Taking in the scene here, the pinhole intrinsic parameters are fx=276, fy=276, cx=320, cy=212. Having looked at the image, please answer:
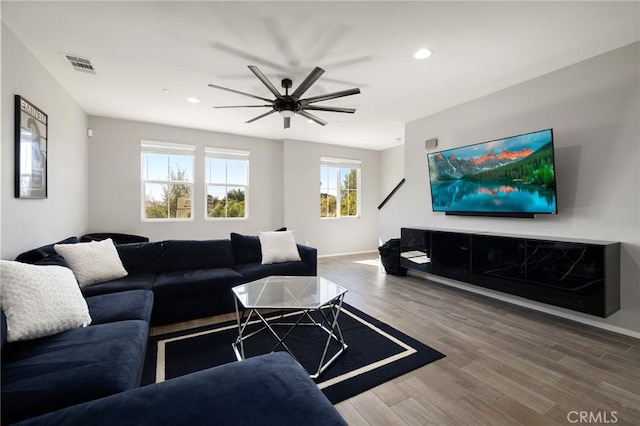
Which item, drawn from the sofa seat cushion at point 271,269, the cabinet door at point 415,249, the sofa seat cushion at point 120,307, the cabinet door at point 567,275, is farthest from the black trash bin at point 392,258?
the sofa seat cushion at point 120,307

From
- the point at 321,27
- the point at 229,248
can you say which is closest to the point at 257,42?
the point at 321,27

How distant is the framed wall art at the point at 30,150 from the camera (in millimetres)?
2336

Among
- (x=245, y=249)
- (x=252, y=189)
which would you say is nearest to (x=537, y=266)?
(x=245, y=249)

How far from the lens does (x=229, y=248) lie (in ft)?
11.5

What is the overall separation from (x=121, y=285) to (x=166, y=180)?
2982 millimetres

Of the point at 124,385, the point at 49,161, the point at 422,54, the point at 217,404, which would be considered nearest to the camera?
the point at 217,404

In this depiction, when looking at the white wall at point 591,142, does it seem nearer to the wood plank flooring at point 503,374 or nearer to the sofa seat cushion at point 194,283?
the wood plank flooring at point 503,374

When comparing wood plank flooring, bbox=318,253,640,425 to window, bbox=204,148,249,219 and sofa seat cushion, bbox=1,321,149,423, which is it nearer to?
sofa seat cushion, bbox=1,321,149,423

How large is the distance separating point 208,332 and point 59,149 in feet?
9.33

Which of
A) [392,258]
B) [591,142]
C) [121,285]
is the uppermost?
[591,142]

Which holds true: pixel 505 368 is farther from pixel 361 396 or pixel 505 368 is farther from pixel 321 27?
pixel 321 27

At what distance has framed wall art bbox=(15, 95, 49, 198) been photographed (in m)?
2.34

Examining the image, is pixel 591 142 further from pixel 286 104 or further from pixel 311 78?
pixel 286 104

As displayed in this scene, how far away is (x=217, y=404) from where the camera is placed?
0.98 m
